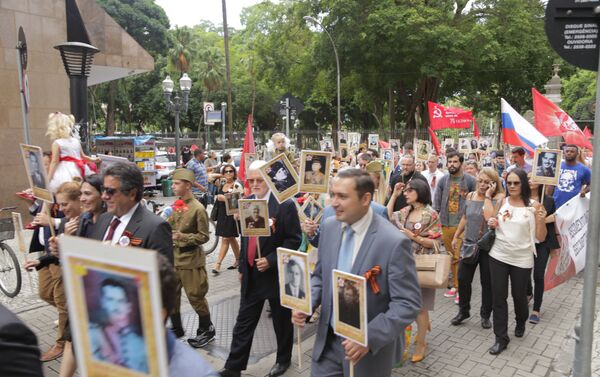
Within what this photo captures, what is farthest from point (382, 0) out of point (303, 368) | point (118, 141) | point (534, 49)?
point (303, 368)

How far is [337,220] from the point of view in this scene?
118 inches

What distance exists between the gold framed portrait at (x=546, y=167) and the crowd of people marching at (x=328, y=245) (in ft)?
1.19

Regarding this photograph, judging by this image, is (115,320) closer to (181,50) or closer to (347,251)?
(347,251)

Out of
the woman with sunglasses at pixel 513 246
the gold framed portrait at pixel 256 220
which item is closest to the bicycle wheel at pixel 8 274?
the gold framed portrait at pixel 256 220

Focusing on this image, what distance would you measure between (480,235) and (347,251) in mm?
3262

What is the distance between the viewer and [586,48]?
3053mm

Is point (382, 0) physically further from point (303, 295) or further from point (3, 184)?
point (303, 295)

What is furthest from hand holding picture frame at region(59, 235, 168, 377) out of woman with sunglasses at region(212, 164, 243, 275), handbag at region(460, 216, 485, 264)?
woman with sunglasses at region(212, 164, 243, 275)

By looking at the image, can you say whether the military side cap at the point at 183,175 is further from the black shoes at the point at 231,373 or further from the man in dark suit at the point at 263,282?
the black shoes at the point at 231,373

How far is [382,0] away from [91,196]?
1035 inches

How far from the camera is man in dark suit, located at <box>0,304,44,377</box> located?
54.6 inches

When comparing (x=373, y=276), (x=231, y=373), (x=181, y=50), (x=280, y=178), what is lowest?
(x=231, y=373)

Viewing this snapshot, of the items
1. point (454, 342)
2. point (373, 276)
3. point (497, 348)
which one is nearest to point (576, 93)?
point (454, 342)

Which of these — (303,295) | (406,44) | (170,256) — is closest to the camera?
(303,295)
